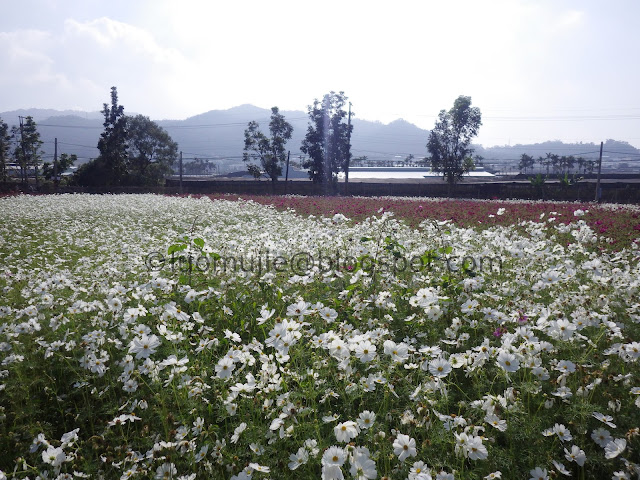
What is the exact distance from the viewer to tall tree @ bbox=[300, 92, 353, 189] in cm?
3419

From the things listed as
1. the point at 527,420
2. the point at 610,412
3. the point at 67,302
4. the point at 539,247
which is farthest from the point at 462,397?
the point at 67,302

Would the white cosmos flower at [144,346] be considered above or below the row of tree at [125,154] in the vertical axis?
below

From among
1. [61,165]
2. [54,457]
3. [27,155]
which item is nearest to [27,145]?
[27,155]

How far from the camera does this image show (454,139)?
31172 mm

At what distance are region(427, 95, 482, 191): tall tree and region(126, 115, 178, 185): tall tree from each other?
28.3 meters

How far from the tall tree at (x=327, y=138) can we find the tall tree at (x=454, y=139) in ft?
22.7

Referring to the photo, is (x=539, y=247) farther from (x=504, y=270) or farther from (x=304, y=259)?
(x=304, y=259)

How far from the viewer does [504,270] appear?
4.89 meters

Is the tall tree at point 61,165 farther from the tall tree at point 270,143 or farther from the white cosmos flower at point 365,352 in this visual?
the white cosmos flower at point 365,352

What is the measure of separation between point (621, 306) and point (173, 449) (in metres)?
3.42

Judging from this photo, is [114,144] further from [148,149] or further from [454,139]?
[454,139]

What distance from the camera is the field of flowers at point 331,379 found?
219 centimetres

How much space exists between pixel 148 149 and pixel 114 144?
8.29 meters

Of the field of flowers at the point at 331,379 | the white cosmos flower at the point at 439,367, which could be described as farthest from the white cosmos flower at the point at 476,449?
the white cosmos flower at the point at 439,367
